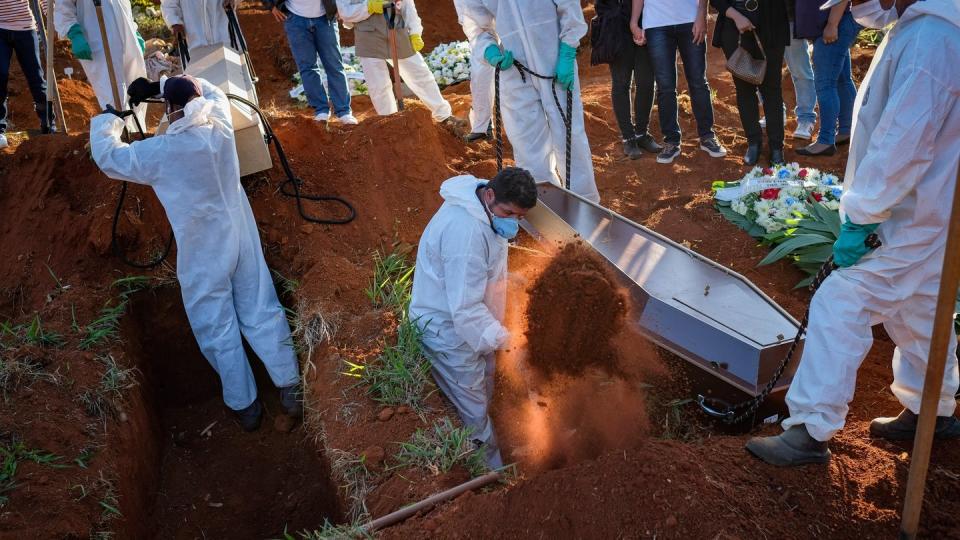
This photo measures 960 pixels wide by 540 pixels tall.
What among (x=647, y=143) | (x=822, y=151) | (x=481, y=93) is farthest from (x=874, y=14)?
(x=481, y=93)

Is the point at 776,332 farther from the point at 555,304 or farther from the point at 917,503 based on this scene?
the point at 917,503

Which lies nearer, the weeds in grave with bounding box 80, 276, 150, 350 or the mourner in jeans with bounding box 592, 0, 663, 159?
the weeds in grave with bounding box 80, 276, 150, 350

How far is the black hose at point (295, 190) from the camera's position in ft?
17.0

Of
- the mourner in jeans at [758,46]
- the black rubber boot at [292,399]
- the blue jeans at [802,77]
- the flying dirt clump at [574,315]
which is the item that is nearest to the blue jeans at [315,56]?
the black rubber boot at [292,399]

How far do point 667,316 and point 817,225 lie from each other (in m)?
1.96

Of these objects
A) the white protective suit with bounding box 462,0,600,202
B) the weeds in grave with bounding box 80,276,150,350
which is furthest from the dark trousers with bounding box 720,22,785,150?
the weeds in grave with bounding box 80,276,150,350

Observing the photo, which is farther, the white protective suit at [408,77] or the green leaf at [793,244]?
the white protective suit at [408,77]

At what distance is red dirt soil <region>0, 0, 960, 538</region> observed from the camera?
288cm

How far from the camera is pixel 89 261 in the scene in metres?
5.09

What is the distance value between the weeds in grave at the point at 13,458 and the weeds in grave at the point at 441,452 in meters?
1.72

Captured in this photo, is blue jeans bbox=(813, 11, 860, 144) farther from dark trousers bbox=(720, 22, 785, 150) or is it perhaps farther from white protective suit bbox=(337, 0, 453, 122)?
white protective suit bbox=(337, 0, 453, 122)

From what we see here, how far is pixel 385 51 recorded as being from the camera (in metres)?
6.81

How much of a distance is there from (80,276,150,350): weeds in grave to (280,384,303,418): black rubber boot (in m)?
1.07

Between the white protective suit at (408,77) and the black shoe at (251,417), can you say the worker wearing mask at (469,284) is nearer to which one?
the black shoe at (251,417)
